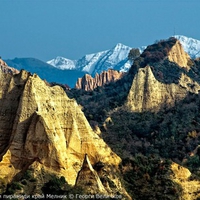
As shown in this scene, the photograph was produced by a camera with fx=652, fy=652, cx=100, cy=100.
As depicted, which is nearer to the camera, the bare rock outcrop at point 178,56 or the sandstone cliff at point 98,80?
the bare rock outcrop at point 178,56

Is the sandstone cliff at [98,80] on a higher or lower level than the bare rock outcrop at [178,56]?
higher

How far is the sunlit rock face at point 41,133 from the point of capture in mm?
41406

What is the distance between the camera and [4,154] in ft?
136

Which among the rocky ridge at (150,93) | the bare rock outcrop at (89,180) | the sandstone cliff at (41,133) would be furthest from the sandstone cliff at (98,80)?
the bare rock outcrop at (89,180)

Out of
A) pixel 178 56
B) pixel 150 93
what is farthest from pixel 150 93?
pixel 178 56

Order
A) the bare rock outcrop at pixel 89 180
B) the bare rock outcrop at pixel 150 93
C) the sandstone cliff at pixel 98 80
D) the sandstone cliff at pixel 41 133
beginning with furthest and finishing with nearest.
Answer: the sandstone cliff at pixel 98 80 < the bare rock outcrop at pixel 150 93 < the sandstone cliff at pixel 41 133 < the bare rock outcrop at pixel 89 180

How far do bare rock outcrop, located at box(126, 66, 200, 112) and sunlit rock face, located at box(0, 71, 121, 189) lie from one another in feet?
169

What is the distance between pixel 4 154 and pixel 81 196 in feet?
22.4

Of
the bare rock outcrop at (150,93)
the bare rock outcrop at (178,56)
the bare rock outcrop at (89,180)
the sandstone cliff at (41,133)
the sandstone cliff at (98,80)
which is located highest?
the sandstone cliff at (98,80)

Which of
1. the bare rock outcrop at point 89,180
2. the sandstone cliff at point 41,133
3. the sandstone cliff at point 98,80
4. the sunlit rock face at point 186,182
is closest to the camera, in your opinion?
the bare rock outcrop at point 89,180

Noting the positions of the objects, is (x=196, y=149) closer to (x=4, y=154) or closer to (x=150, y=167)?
(x=150, y=167)

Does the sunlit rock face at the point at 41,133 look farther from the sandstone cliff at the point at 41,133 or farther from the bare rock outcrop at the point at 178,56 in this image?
the bare rock outcrop at the point at 178,56

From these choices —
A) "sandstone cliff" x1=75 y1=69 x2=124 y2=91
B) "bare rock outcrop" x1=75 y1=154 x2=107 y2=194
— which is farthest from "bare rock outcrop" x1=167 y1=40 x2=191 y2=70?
"bare rock outcrop" x1=75 y1=154 x2=107 y2=194

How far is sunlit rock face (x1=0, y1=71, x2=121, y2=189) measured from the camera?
4141 cm
